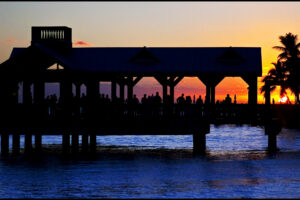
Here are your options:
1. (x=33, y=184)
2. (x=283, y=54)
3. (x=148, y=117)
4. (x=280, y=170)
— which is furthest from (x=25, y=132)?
(x=283, y=54)

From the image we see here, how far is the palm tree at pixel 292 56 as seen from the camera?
285ft

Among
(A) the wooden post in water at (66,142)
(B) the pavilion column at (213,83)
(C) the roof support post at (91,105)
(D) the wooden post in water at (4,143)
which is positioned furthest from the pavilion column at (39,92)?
(B) the pavilion column at (213,83)

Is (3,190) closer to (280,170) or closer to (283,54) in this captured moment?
(280,170)

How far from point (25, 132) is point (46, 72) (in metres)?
3.45

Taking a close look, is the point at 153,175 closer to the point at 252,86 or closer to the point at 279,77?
the point at 252,86

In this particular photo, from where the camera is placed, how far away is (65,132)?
39969mm

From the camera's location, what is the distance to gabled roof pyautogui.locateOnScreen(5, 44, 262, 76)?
137 feet

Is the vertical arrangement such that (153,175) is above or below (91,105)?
below

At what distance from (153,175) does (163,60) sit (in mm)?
13203

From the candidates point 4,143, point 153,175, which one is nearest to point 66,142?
point 4,143

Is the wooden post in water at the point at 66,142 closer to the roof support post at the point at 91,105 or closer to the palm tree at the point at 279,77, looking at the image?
the roof support post at the point at 91,105

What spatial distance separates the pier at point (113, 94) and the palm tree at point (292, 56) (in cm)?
4297

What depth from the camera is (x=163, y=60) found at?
44.0m

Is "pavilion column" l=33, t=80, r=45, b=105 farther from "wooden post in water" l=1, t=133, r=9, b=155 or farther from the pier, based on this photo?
"wooden post in water" l=1, t=133, r=9, b=155
